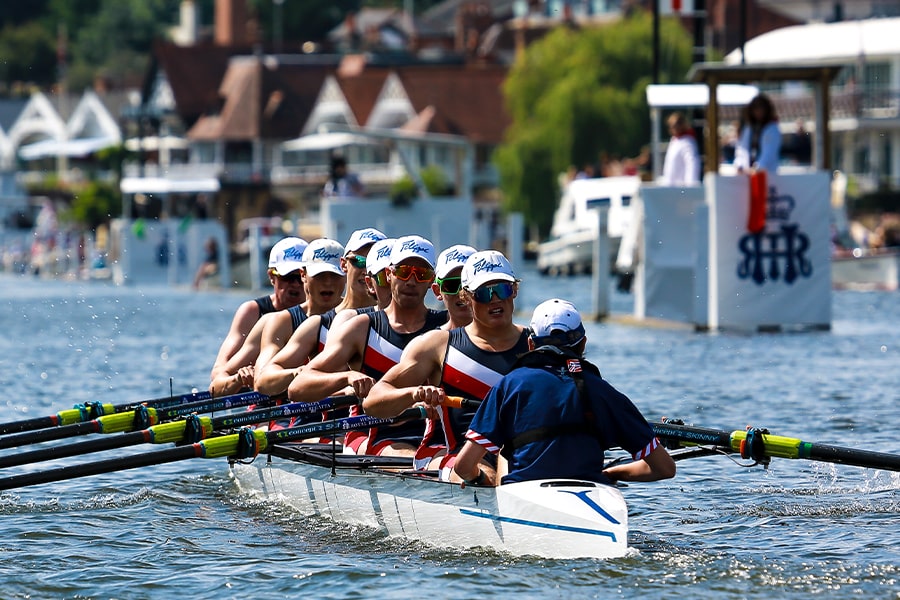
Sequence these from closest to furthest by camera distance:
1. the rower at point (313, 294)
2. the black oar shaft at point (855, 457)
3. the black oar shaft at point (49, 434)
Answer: the black oar shaft at point (855, 457), the black oar shaft at point (49, 434), the rower at point (313, 294)

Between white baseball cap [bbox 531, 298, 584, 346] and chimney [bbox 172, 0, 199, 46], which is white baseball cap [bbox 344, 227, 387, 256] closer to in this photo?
white baseball cap [bbox 531, 298, 584, 346]

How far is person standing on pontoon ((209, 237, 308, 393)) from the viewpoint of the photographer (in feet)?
43.6

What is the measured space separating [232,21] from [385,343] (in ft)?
294

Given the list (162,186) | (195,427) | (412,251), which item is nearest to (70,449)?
(195,427)

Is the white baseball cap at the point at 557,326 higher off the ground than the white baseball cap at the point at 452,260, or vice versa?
the white baseball cap at the point at 452,260

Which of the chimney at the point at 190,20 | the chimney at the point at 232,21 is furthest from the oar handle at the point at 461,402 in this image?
the chimney at the point at 190,20

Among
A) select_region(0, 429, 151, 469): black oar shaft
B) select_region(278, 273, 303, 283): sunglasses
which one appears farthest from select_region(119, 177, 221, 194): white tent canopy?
select_region(0, 429, 151, 469): black oar shaft

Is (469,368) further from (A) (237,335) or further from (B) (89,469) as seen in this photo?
(A) (237,335)

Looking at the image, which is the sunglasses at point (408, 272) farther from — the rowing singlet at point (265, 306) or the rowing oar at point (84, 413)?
the rowing oar at point (84, 413)

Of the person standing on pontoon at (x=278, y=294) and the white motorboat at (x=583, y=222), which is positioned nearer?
the person standing on pontoon at (x=278, y=294)

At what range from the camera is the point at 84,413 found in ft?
45.4

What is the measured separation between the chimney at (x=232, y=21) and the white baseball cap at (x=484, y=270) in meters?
89.1

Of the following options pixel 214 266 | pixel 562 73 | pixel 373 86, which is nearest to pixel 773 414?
pixel 214 266

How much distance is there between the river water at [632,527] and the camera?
31.1ft
